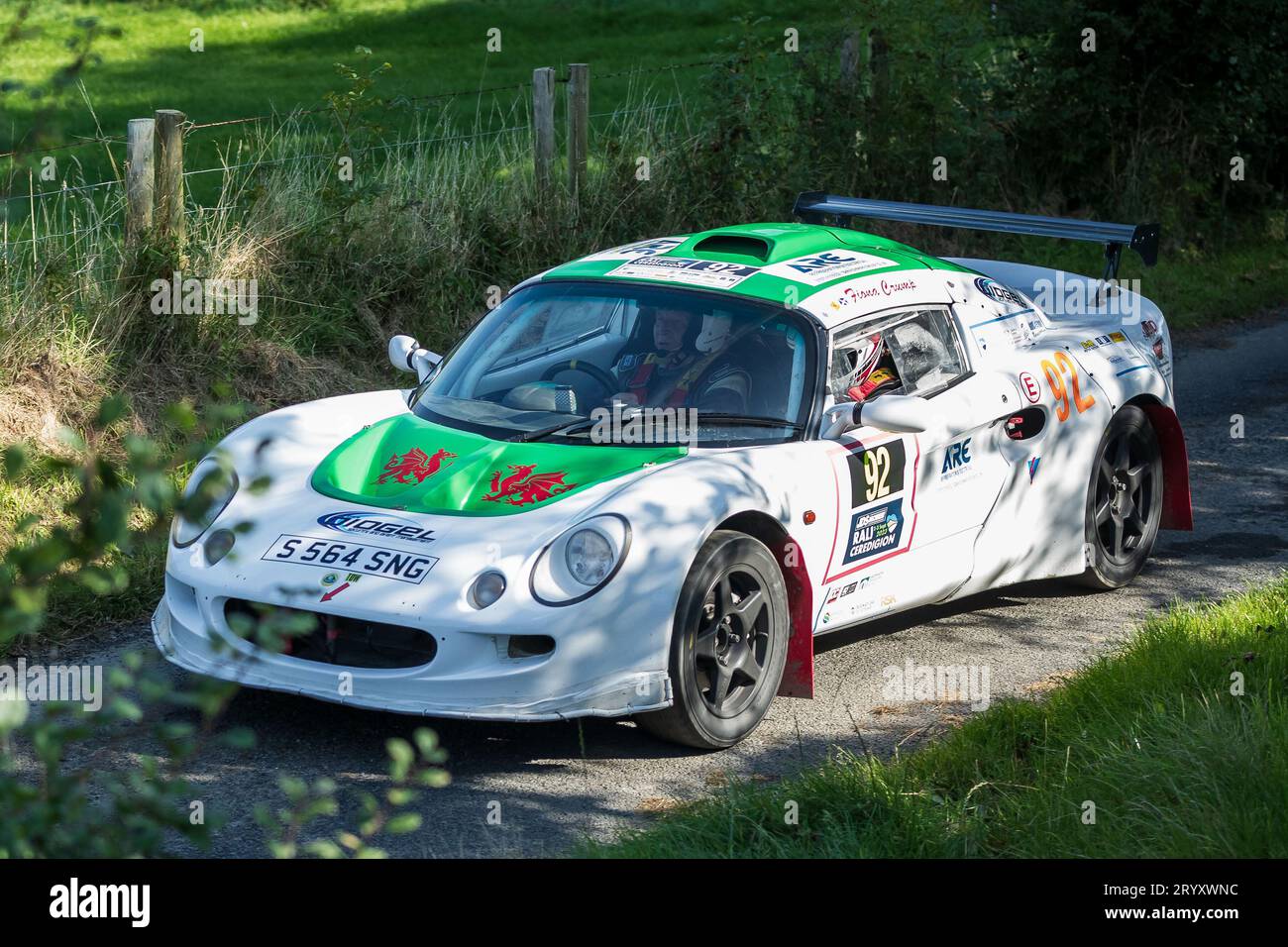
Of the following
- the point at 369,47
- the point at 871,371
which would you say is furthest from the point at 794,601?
the point at 369,47

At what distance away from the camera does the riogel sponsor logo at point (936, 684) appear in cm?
596

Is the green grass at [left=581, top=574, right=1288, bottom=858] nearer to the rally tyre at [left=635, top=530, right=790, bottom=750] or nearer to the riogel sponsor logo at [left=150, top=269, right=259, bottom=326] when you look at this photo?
the rally tyre at [left=635, top=530, right=790, bottom=750]

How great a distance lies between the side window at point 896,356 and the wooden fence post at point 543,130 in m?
5.20

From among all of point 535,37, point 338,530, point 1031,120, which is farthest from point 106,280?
point 535,37

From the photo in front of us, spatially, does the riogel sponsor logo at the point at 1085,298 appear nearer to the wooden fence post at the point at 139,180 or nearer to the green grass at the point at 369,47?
the wooden fence post at the point at 139,180

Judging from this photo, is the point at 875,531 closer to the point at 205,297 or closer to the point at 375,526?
the point at 375,526

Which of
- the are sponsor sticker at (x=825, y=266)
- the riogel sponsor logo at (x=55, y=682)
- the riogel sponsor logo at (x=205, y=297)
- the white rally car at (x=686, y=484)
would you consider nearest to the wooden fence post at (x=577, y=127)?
the riogel sponsor logo at (x=205, y=297)

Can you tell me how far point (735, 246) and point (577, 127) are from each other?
17.6ft

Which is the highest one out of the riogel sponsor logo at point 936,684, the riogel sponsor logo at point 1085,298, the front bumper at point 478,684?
the riogel sponsor logo at point 1085,298

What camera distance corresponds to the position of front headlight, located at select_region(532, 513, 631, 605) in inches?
198

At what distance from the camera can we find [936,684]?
6.08 m
